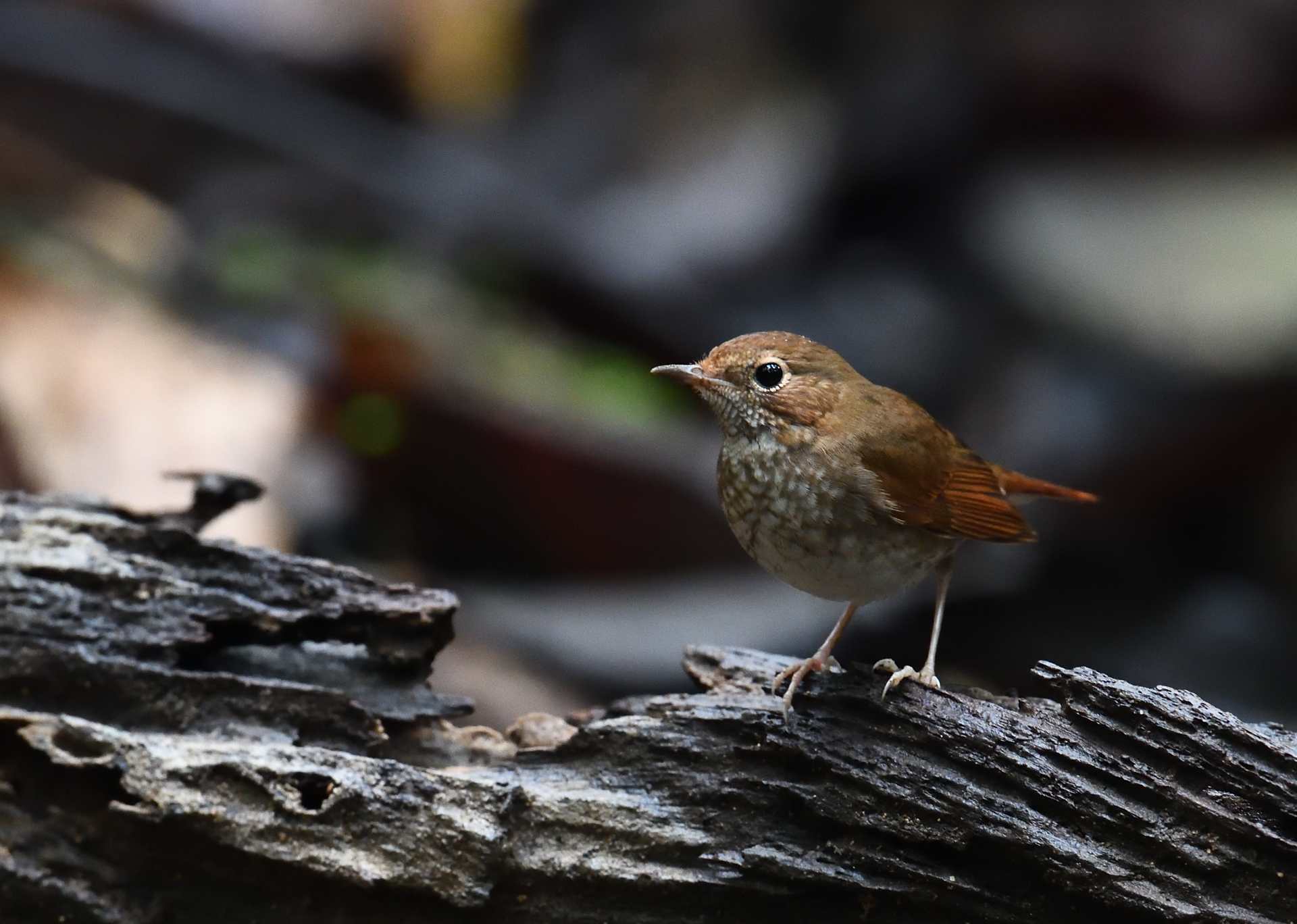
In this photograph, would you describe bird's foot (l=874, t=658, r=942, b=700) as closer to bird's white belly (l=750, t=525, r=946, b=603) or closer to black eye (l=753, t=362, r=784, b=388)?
bird's white belly (l=750, t=525, r=946, b=603)

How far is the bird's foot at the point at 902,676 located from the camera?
3.26 meters

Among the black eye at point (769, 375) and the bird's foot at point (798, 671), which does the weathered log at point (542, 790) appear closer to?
the bird's foot at point (798, 671)

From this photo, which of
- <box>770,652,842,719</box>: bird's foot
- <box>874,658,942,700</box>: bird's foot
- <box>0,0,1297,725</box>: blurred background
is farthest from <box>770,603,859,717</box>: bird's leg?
<box>0,0,1297,725</box>: blurred background

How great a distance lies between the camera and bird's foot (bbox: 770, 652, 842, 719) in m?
3.31

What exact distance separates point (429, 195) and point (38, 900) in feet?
26.3

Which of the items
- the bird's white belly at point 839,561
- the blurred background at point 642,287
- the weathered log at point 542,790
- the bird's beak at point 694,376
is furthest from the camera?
the blurred background at point 642,287

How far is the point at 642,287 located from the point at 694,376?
595cm

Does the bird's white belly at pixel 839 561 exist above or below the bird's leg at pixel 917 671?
above

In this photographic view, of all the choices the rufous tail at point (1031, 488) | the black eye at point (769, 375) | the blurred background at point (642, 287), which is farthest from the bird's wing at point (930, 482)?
the blurred background at point (642, 287)

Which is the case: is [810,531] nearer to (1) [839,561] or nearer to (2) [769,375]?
(1) [839,561]

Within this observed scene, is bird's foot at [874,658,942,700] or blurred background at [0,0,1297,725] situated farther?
blurred background at [0,0,1297,725]

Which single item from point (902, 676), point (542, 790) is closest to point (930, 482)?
point (902, 676)

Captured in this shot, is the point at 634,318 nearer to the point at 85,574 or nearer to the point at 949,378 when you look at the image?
the point at 949,378

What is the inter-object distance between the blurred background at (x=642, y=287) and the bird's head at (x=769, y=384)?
2228 mm
